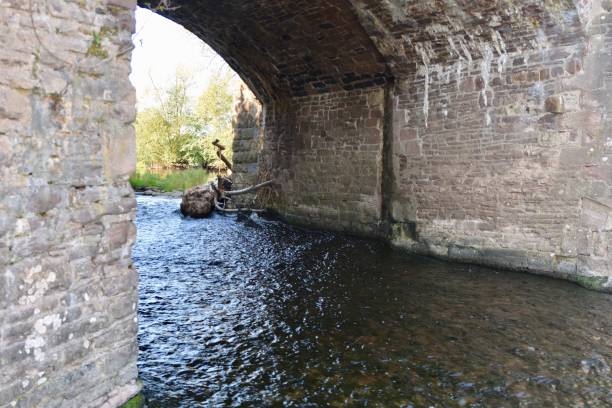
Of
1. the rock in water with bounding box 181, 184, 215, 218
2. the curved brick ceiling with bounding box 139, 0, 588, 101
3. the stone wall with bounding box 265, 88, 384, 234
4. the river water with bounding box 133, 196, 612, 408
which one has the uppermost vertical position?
the curved brick ceiling with bounding box 139, 0, 588, 101

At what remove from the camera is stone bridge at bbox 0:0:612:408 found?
98.2 inches

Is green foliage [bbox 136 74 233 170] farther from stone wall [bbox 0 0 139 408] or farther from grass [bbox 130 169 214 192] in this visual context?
stone wall [bbox 0 0 139 408]

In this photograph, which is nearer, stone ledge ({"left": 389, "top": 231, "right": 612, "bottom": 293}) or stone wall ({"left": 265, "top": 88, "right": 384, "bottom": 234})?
stone ledge ({"left": 389, "top": 231, "right": 612, "bottom": 293})

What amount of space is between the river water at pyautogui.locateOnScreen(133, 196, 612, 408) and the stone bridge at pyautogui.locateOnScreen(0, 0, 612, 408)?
2.34 ft

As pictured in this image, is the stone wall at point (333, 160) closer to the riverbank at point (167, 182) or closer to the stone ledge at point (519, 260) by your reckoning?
the stone ledge at point (519, 260)

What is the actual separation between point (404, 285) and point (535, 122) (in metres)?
2.95

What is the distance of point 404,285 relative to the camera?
20.3ft

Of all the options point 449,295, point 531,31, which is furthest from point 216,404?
point 531,31

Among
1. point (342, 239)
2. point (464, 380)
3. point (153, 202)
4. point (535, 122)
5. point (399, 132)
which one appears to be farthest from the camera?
point (153, 202)

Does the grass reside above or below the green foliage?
below

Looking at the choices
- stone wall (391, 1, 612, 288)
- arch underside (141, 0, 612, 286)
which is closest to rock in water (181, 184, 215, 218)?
arch underside (141, 0, 612, 286)

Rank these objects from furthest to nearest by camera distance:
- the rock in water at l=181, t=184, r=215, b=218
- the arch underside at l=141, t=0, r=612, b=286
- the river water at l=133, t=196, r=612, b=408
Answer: the rock in water at l=181, t=184, r=215, b=218 → the arch underside at l=141, t=0, r=612, b=286 → the river water at l=133, t=196, r=612, b=408

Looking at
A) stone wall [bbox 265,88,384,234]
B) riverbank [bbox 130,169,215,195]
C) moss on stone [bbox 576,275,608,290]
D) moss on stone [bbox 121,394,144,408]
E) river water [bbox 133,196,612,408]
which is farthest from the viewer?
riverbank [bbox 130,169,215,195]

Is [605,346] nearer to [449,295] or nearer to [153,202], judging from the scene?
[449,295]
